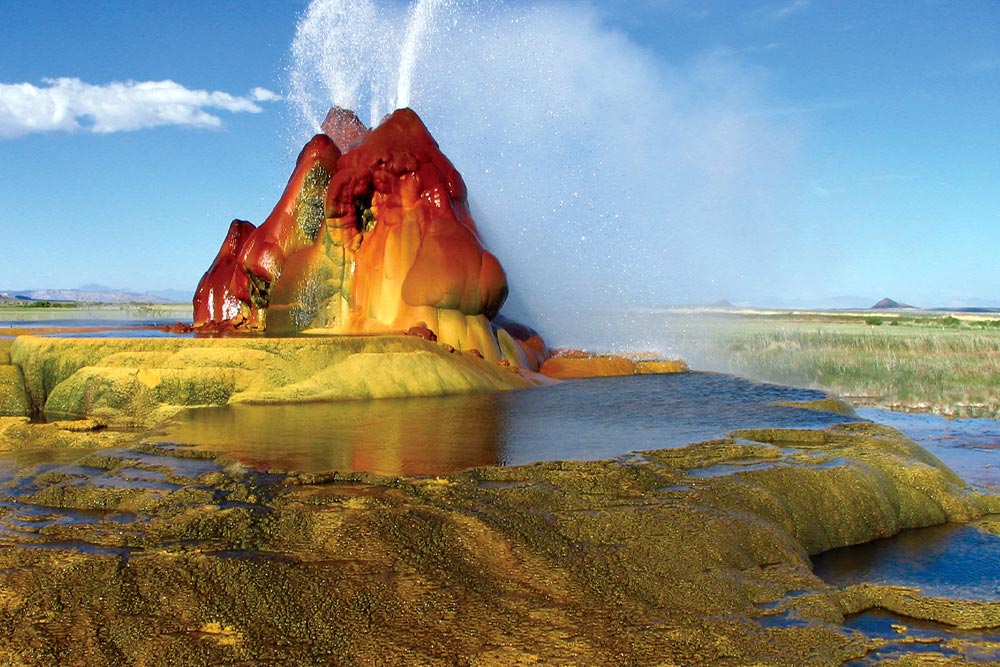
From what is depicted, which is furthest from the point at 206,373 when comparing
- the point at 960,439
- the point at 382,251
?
the point at 960,439

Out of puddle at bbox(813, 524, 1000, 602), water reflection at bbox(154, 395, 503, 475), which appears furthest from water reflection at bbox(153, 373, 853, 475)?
puddle at bbox(813, 524, 1000, 602)

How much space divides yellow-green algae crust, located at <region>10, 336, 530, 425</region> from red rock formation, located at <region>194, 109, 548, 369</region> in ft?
7.23

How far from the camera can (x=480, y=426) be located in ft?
32.9

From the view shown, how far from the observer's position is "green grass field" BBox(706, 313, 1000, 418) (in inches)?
678

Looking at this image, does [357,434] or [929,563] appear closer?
[929,563]

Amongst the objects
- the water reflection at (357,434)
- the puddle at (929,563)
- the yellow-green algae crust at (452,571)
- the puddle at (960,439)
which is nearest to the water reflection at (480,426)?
the water reflection at (357,434)

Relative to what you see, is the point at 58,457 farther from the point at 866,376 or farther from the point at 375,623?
the point at 866,376

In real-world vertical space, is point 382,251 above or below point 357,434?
above

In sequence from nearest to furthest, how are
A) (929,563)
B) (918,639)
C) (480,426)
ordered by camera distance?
(918,639) < (929,563) < (480,426)

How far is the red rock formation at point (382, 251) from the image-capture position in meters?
15.6

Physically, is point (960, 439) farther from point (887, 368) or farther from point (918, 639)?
point (887, 368)

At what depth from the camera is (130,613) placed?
4367mm

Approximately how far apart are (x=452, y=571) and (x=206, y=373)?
8255 millimetres

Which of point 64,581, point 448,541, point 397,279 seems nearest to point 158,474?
point 64,581
